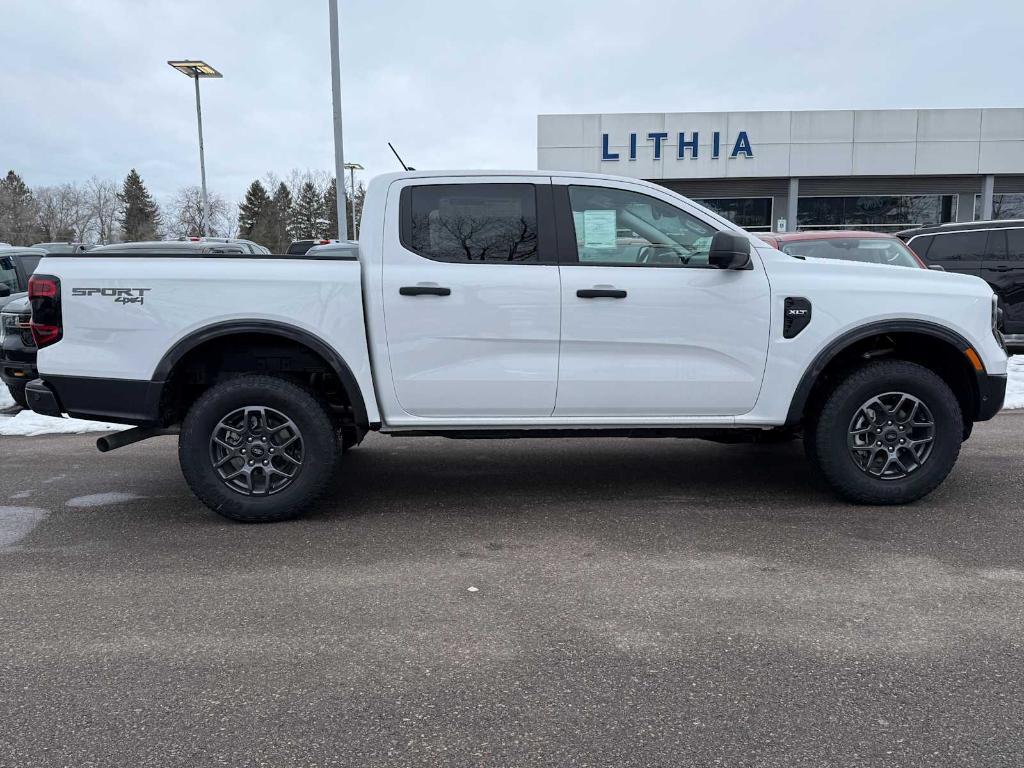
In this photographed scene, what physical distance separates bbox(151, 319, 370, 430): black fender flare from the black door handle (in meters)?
0.52

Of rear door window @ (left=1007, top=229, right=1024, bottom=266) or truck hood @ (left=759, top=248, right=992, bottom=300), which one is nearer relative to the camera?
truck hood @ (left=759, top=248, right=992, bottom=300)

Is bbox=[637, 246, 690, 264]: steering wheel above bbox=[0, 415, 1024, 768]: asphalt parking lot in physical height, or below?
above

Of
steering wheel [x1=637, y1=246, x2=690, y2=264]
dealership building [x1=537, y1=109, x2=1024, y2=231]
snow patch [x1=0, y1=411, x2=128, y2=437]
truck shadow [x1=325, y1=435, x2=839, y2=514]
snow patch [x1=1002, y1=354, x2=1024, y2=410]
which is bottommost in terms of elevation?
snow patch [x1=0, y1=411, x2=128, y2=437]

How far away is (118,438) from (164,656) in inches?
81.5

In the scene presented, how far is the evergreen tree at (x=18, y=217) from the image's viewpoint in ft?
212

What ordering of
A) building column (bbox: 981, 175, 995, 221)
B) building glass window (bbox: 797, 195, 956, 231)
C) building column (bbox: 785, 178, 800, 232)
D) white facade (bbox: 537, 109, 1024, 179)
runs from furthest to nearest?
1. building glass window (bbox: 797, 195, 956, 231)
2. building column (bbox: 785, 178, 800, 232)
3. building column (bbox: 981, 175, 995, 221)
4. white facade (bbox: 537, 109, 1024, 179)

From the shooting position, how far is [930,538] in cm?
440

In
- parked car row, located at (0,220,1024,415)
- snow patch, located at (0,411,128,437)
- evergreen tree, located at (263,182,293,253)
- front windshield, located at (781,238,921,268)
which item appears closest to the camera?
snow patch, located at (0,411,128,437)

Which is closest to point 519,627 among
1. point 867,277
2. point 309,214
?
point 867,277

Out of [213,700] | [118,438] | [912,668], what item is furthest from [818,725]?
[118,438]

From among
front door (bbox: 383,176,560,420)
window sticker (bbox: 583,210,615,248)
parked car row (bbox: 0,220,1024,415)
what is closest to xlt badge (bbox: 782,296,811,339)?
window sticker (bbox: 583,210,615,248)

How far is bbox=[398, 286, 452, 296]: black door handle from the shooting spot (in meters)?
4.53

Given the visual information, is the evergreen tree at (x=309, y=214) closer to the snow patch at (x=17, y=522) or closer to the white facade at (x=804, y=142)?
the white facade at (x=804, y=142)

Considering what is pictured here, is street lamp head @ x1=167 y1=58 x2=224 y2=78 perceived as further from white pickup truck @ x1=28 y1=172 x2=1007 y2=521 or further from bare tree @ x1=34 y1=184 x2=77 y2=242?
bare tree @ x1=34 y1=184 x2=77 y2=242
